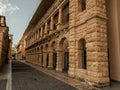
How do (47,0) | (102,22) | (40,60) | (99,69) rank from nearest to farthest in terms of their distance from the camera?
1. (99,69)
2. (102,22)
3. (47,0)
4. (40,60)

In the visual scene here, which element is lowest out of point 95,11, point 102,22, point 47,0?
point 102,22

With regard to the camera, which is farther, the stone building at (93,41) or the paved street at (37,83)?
the stone building at (93,41)

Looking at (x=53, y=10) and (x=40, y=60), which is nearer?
(x=53, y=10)

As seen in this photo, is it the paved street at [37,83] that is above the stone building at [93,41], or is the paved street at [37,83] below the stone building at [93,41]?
below

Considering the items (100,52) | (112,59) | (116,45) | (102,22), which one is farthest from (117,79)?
(102,22)

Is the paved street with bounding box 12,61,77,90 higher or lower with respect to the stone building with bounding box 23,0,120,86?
lower

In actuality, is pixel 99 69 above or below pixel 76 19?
below

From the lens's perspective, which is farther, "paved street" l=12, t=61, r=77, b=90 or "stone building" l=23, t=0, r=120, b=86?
"stone building" l=23, t=0, r=120, b=86

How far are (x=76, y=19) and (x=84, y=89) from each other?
549 cm

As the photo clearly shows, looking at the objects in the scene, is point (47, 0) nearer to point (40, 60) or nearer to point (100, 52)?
point (40, 60)

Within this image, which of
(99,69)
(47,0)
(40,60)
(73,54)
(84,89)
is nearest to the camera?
(84,89)

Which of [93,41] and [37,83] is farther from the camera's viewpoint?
[37,83]

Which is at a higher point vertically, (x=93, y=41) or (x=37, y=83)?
(x=93, y=41)

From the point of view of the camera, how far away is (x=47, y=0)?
19062 mm
